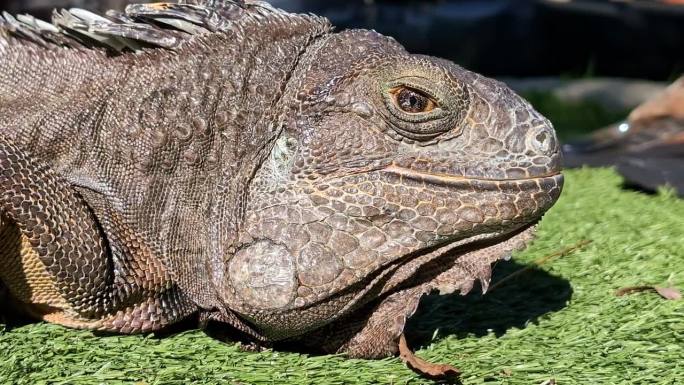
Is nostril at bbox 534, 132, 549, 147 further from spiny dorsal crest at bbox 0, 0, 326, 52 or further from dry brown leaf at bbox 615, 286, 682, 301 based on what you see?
dry brown leaf at bbox 615, 286, 682, 301

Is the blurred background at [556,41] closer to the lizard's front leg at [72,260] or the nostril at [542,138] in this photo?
the nostril at [542,138]

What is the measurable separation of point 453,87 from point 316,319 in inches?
39.1

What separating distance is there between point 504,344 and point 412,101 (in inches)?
47.9

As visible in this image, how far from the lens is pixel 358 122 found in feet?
11.4

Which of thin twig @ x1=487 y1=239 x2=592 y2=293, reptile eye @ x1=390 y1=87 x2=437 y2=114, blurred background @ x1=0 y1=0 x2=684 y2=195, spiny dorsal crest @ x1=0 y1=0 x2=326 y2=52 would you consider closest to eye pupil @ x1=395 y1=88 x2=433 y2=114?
reptile eye @ x1=390 y1=87 x2=437 y2=114

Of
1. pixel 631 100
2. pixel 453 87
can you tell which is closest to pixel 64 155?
pixel 453 87

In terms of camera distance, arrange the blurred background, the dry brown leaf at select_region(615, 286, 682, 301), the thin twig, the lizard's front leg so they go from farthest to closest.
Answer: the blurred background → the thin twig → the dry brown leaf at select_region(615, 286, 682, 301) → the lizard's front leg

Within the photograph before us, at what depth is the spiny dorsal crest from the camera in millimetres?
3732

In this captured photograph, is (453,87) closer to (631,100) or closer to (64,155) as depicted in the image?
(64,155)

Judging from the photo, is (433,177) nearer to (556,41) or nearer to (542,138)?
(542,138)

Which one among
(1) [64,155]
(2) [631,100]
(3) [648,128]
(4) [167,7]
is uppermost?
(2) [631,100]

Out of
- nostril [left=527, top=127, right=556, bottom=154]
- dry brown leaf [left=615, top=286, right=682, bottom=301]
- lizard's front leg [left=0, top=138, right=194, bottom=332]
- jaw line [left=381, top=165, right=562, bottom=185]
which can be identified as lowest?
lizard's front leg [left=0, top=138, right=194, bottom=332]

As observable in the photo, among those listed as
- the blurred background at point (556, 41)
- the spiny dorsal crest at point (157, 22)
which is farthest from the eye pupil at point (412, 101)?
the blurred background at point (556, 41)

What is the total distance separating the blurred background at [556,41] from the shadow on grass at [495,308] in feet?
21.3
